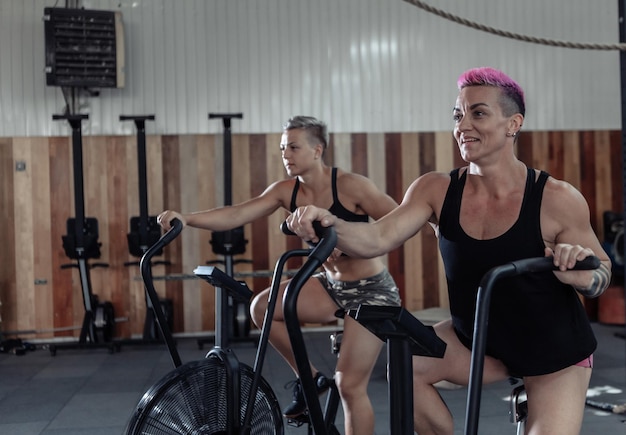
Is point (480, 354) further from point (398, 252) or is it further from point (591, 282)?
point (398, 252)

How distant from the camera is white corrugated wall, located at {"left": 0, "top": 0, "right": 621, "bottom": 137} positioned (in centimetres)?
654

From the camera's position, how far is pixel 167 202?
21.9 feet

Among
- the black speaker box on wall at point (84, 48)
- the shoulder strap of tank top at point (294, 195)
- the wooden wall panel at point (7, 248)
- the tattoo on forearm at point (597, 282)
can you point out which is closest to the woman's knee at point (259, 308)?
the shoulder strap of tank top at point (294, 195)

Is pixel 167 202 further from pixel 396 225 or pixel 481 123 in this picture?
pixel 481 123

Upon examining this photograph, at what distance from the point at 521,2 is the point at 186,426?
249 inches

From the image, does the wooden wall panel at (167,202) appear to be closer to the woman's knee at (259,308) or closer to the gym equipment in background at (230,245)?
the gym equipment in background at (230,245)

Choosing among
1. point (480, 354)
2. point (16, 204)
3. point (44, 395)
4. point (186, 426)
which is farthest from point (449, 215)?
point (16, 204)

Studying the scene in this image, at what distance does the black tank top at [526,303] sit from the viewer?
6.53 feet

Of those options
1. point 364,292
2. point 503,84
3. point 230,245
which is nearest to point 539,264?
point 503,84

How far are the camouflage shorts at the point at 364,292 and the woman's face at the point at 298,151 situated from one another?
0.56 meters

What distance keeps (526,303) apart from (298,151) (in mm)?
1488

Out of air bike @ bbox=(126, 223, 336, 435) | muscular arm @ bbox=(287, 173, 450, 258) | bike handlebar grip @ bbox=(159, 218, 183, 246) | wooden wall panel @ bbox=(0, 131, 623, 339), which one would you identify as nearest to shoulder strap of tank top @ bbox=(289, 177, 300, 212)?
bike handlebar grip @ bbox=(159, 218, 183, 246)

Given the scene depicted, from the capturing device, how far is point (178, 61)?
6664 millimetres

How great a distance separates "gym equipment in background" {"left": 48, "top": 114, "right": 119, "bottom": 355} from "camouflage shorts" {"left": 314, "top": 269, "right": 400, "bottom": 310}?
3.56m
